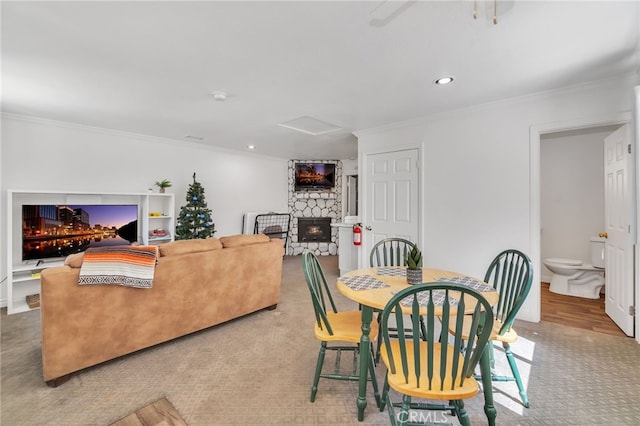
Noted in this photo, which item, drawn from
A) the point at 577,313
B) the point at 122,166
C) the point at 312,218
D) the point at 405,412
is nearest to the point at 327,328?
the point at 405,412

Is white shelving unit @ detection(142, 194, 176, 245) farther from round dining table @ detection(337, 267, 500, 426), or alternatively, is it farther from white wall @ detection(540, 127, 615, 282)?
white wall @ detection(540, 127, 615, 282)

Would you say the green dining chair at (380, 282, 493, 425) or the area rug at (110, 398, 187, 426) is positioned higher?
the green dining chair at (380, 282, 493, 425)

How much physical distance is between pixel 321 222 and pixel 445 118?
404cm

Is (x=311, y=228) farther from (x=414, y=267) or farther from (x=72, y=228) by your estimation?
(x=414, y=267)

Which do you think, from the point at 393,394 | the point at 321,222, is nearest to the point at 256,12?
the point at 393,394

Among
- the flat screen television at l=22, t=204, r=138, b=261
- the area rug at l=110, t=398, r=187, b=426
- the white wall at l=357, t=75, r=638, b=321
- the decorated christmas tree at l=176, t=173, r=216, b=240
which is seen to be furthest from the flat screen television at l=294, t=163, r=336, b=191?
the area rug at l=110, t=398, r=187, b=426

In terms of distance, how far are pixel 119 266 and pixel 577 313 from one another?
452 centimetres

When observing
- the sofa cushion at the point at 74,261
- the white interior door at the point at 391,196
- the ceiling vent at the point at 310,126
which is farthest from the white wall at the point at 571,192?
the sofa cushion at the point at 74,261

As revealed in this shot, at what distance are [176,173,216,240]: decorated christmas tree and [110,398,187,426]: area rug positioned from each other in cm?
323

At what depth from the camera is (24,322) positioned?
2.96 meters

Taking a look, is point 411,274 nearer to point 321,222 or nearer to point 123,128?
point 123,128

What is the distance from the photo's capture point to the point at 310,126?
13.2 ft

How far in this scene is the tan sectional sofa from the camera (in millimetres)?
1920

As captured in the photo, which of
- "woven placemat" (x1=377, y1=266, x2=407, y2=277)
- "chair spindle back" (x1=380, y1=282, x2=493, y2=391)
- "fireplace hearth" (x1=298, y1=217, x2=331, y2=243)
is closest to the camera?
"chair spindle back" (x1=380, y1=282, x2=493, y2=391)
